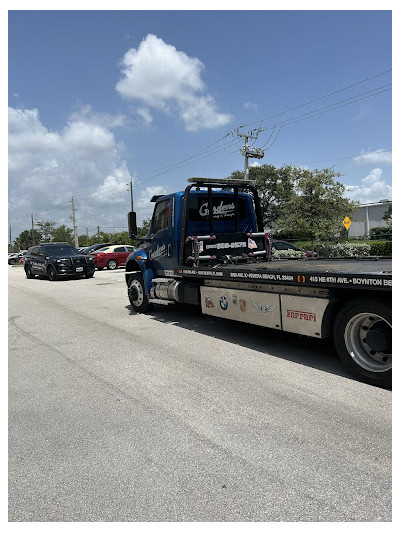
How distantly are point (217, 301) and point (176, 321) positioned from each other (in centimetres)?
182

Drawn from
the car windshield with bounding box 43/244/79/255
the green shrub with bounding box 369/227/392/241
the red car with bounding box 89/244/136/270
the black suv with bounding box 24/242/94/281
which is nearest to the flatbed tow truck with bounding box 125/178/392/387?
the black suv with bounding box 24/242/94/281

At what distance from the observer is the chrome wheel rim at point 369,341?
13.0 ft

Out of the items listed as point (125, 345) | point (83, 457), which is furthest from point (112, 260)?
point (83, 457)

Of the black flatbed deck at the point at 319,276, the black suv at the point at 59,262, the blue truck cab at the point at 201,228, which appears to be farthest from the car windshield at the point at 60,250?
the black flatbed deck at the point at 319,276

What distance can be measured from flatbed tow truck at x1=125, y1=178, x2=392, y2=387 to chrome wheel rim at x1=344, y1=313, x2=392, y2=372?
1cm

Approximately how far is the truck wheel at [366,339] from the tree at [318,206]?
19621 millimetres

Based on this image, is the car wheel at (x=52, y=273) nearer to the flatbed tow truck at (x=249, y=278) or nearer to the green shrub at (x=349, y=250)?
the flatbed tow truck at (x=249, y=278)

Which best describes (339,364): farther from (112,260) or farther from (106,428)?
(112,260)

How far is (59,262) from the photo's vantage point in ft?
60.9

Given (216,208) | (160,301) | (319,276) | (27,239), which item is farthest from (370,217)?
(27,239)

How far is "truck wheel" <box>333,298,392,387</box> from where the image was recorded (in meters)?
3.94

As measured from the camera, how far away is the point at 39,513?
235 centimetres

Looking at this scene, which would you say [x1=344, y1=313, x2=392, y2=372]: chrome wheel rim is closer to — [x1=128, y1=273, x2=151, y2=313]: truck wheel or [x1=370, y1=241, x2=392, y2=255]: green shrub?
[x1=128, y1=273, x2=151, y2=313]: truck wheel

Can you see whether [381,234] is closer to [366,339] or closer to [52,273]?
[52,273]
